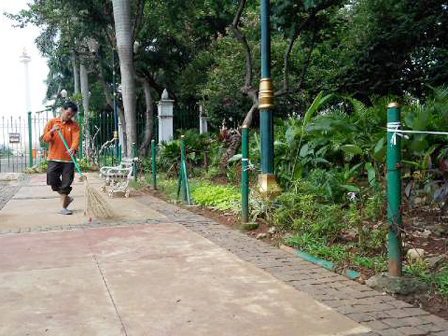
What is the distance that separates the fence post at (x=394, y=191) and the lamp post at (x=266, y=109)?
114 inches

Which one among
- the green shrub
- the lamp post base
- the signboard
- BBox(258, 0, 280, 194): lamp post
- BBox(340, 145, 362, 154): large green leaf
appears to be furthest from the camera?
the signboard

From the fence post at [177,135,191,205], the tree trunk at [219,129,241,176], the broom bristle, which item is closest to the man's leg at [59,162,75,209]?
the broom bristle

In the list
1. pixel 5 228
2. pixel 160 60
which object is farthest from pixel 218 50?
pixel 5 228

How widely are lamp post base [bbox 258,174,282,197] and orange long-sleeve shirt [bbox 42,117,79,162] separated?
3.03 m

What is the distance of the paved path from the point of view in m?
3.06

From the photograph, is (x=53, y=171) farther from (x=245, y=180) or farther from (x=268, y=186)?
(x=268, y=186)

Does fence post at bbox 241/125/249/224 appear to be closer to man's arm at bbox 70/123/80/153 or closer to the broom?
the broom

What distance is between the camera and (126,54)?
13969 mm

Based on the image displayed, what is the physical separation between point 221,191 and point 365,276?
456cm

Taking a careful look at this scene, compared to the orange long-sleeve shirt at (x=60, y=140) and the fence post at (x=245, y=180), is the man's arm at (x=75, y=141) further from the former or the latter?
the fence post at (x=245, y=180)

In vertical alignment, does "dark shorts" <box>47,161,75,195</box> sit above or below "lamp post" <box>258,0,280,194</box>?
below

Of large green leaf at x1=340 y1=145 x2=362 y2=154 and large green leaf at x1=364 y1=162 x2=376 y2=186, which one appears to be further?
large green leaf at x1=340 y1=145 x2=362 y2=154

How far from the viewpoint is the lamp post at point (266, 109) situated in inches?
263

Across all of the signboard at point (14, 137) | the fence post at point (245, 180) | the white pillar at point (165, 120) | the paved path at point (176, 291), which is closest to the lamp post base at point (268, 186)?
the fence post at point (245, 180)
